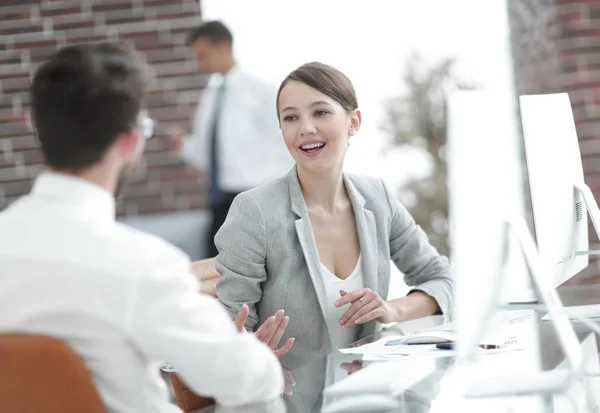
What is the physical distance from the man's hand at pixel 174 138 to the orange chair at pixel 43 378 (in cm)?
398

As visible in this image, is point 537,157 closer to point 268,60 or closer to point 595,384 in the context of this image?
point 595,384

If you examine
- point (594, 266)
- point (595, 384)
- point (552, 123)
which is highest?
point (552, 123)

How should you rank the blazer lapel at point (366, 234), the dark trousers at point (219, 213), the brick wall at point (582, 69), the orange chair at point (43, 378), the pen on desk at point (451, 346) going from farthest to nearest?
the brick wall at point (582, 69), the dark trousers at point (219, 213), the blazer lapel at point (366, 234), the pen on desk at point (451, 346), the orange chair at point (43, 378)

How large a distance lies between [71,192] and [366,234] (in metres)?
1.21

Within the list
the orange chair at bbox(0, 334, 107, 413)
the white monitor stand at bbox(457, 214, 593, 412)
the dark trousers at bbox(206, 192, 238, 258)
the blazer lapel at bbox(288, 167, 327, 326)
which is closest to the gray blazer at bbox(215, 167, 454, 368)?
the blazer lapel at bbox(288, 167, 327, 326)

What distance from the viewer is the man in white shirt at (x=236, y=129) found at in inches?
187

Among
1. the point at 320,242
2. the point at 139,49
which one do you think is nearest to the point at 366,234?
the point at 320,242

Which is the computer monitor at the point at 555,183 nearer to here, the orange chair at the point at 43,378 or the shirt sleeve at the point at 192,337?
the shirt sleeve at the point at 192,337

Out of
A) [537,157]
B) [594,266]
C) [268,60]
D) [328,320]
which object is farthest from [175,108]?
[537,157]

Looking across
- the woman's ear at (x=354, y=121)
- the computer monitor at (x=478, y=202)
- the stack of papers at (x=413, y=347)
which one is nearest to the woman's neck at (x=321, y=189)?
the woman's ear at (x=354, y=121)

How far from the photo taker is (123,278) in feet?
4.31

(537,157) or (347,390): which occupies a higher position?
(537,157)

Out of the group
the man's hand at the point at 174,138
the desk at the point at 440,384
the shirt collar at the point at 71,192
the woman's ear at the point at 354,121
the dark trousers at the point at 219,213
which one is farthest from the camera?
the man's hand at the point at 174,138

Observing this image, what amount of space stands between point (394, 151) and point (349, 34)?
663 mm
